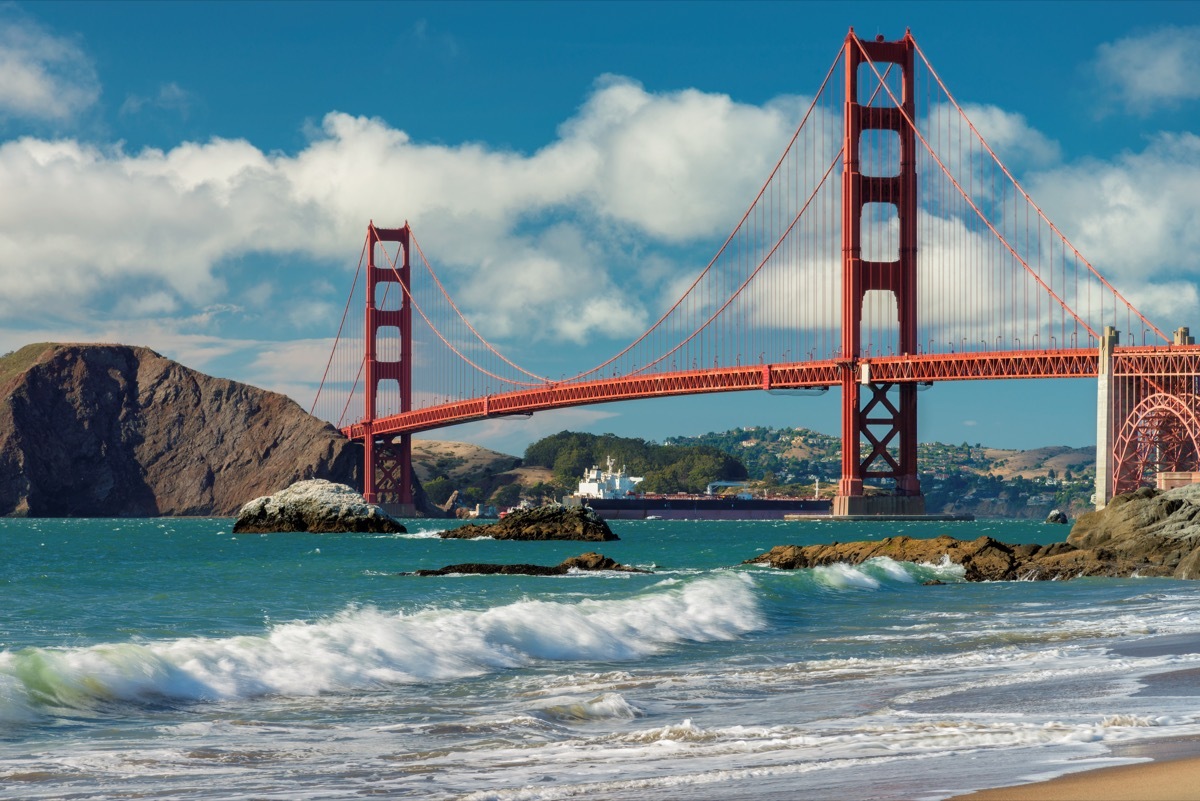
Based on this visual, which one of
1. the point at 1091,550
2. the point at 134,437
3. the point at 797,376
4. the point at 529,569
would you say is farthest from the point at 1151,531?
the point at 134,437

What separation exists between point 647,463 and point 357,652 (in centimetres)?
17961

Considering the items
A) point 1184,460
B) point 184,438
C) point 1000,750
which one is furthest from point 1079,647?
point 184,438

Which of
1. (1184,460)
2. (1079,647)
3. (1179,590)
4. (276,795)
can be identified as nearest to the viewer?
(276,795)

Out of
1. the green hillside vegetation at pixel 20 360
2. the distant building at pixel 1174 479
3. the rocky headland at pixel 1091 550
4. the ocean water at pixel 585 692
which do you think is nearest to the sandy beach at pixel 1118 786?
the ocean water at pixel 585 692

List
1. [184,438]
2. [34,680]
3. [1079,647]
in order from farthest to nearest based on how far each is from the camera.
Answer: [184,438]
[1079,647]
[34,680]

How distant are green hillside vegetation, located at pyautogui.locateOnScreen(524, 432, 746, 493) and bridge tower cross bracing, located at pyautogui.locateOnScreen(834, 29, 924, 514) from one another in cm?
8178

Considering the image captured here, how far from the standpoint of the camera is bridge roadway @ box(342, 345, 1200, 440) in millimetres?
68188

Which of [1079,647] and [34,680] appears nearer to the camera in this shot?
[34,680]

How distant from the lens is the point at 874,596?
86.0 ft

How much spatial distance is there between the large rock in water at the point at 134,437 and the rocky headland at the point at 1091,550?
92.3 metres

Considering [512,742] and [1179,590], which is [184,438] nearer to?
[1179,590]

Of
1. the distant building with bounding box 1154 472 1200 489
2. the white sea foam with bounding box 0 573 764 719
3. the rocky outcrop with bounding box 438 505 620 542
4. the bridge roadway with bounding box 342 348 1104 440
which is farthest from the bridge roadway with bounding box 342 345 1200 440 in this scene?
the white sea foam with bounding box 0 573 764 719

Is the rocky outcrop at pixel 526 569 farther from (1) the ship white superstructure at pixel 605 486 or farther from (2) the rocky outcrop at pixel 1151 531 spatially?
(1) the ship white superstructure at pixel 605 486

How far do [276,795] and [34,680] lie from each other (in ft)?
16.3
